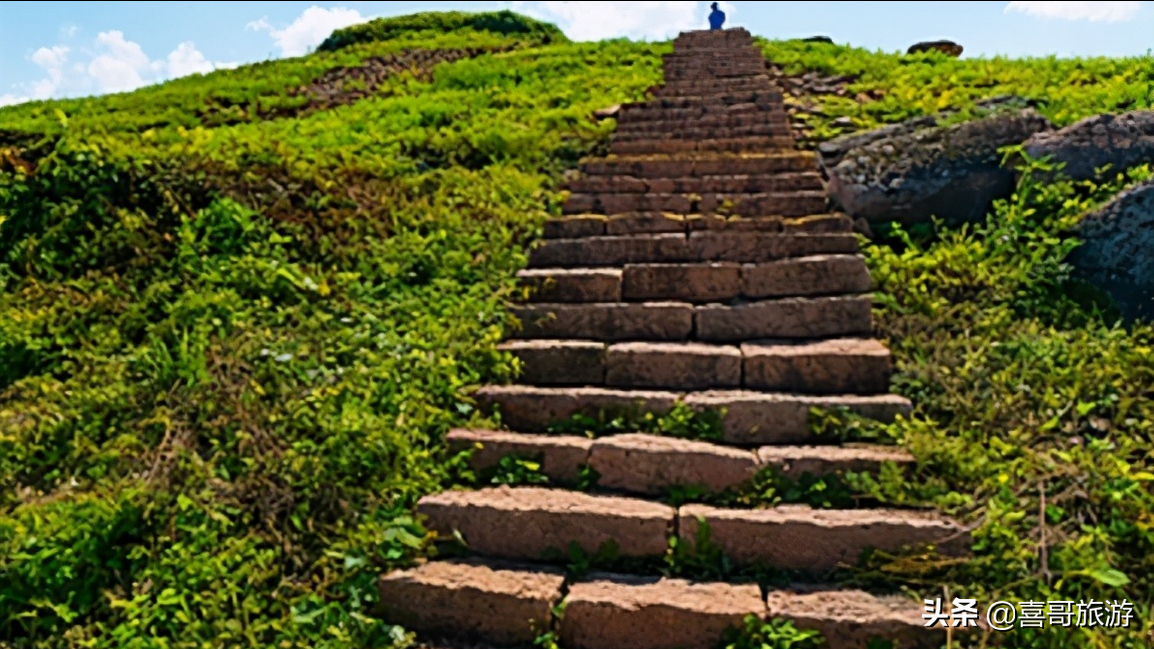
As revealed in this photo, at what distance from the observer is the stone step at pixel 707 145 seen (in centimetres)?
719

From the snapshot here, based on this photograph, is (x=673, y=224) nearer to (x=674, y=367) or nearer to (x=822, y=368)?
(x=674, y=367)

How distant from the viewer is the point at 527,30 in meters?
19.7

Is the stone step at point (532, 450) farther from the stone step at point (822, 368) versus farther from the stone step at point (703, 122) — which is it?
the stone step at point (703, 122)

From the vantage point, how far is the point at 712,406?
4.08 metres

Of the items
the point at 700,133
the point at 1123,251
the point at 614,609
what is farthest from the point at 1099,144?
the point at 614,609

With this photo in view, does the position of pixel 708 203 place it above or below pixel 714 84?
below

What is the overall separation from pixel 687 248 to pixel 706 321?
0.87 meters

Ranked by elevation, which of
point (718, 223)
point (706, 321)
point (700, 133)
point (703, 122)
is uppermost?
point (703, 122)


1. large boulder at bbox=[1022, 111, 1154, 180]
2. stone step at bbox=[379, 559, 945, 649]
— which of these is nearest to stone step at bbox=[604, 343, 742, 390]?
stone step at bbox=[379, 559, 945, 649]

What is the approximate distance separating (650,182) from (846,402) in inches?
122

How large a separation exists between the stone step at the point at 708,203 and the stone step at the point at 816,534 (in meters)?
3.05

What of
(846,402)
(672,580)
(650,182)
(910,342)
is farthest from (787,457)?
(650,182)

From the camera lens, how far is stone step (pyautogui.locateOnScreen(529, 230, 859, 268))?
5.29 metres

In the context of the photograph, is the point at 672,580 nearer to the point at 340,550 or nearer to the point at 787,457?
the point at 787,457
